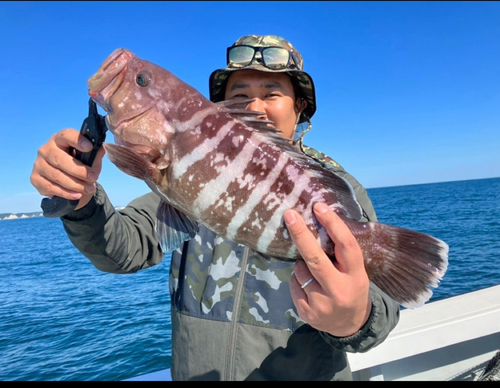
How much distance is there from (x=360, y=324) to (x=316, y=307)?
1.31 feet

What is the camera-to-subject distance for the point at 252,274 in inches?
108

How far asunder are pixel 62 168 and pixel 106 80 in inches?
27.9

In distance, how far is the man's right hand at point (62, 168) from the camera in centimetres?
190

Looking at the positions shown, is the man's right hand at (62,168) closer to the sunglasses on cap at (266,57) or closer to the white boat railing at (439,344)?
the sunglasses on cap at (266,57)

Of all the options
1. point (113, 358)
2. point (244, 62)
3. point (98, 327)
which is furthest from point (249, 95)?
point (98, 327)

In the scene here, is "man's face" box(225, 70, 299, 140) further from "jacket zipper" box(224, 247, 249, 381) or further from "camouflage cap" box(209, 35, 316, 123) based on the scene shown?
"jacket zipper" box(224, 247, 249, 381)

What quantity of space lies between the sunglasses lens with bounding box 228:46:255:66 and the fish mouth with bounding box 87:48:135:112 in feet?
3.97

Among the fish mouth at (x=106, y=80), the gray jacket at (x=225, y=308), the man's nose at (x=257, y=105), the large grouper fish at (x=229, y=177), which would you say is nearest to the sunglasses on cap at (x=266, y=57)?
the man's nose at (x=257, y=105)

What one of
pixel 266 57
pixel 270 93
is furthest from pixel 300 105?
pixel 266 57

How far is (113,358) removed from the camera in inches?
290

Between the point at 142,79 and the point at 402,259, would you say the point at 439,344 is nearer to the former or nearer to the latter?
the point at 402,259

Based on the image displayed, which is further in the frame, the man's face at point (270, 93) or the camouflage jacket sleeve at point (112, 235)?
the man's face at point (270, 93)

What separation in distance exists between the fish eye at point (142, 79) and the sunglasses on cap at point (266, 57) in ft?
3.76
